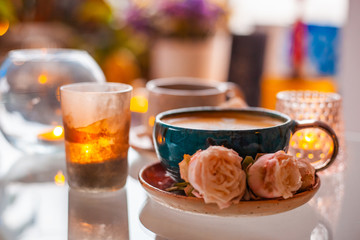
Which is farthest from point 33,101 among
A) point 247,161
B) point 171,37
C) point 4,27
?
point 171,37

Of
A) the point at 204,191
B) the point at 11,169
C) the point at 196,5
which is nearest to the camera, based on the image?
the point at 204,191

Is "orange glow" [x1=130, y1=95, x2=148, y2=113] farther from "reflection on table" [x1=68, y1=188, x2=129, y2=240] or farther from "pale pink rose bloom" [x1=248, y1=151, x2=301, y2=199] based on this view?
"pale pink rose bloom" [x1=248, y1=151, x2=301, y2=199]

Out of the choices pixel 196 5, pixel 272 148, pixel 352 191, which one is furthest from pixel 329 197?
pixel 196 5

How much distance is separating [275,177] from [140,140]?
431 millimetres

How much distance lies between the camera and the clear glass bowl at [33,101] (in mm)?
816

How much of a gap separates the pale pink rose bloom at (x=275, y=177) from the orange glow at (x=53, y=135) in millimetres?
416

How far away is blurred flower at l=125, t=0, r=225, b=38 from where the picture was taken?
104 inches

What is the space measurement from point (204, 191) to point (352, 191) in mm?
300

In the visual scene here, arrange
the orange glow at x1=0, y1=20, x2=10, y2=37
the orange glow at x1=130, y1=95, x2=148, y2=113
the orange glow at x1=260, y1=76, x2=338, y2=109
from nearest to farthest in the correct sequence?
the orange glow at x1=130, y1=95, x2=148, y2=113, the orange glow at x1=0, y1=20, x2=10, y2=37, the orange glow at x1=260, y1=76, x2=338, y2=109

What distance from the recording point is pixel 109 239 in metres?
0.54

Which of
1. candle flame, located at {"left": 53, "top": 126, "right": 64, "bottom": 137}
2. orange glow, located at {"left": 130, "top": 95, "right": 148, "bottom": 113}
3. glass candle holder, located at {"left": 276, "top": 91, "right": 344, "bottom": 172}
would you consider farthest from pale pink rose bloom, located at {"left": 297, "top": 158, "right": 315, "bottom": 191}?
orange glow, located at {"left": 130, "top": 95, "right": 148, "bottom": 113}

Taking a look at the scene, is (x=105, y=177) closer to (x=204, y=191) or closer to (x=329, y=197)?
(x=204, y=191)

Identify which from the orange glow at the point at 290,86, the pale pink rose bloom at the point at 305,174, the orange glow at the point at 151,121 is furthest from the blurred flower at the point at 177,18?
the pale pink rose bloom at the point at 305,174

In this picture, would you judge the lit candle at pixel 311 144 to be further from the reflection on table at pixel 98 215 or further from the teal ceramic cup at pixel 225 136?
the reflection on table at pixel 98 215
